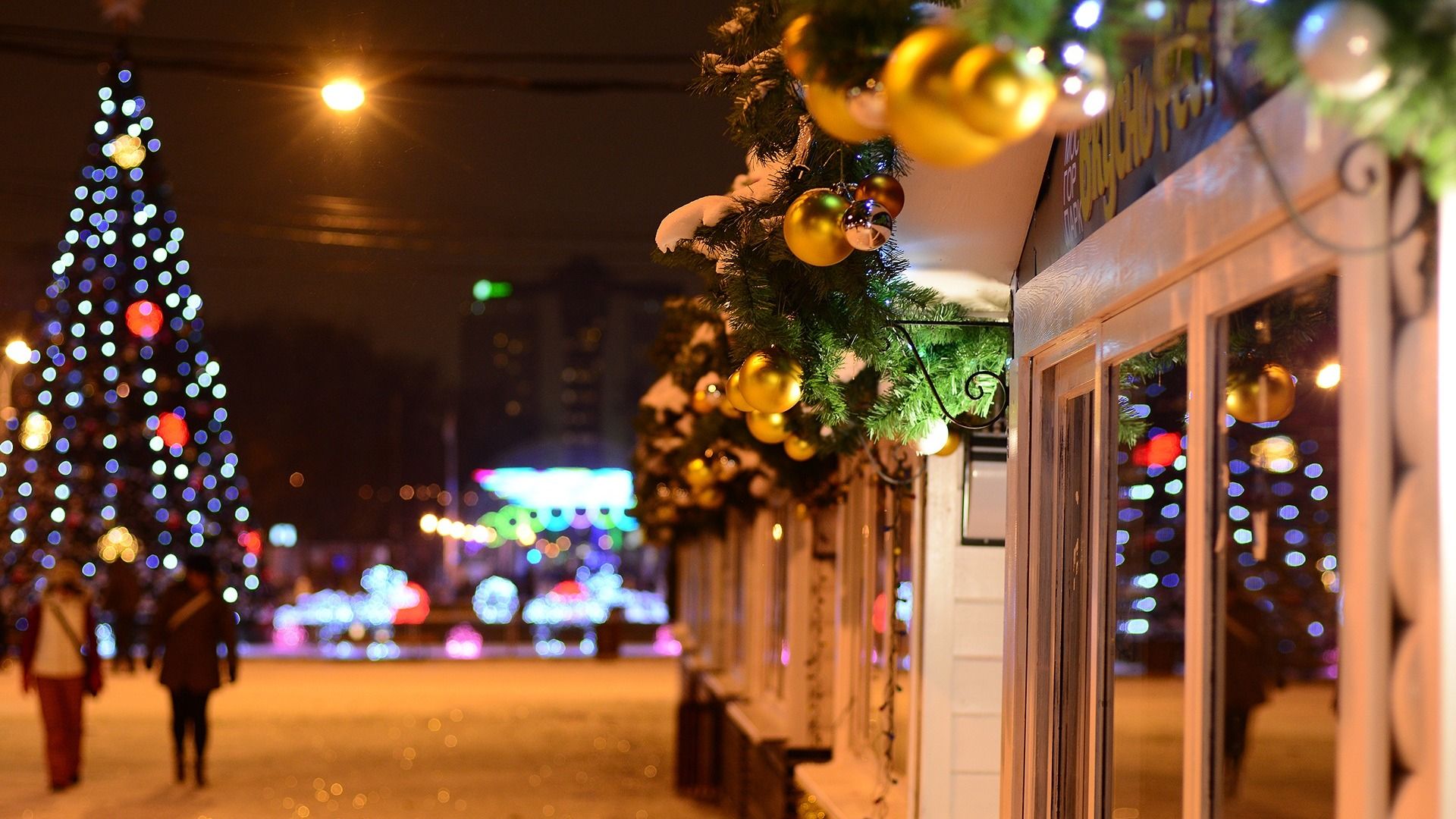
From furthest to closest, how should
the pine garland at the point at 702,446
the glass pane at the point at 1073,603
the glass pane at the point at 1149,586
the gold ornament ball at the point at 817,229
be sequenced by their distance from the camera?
the pine garland at the point at 702,446
the glass pane at the point at 1073,603
the gold ornament ball at the point at 817,229
the glass pane at the point at 1149,586

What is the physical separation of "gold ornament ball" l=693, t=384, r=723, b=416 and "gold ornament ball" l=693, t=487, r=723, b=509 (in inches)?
45.5

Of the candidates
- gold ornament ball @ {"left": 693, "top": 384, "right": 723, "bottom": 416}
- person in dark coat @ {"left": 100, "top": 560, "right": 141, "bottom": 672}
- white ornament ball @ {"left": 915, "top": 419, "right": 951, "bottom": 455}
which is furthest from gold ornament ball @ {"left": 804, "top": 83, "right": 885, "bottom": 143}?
person in dark coat @ {"left": 100, "top": 560, "right": 141, "bottom": 672}

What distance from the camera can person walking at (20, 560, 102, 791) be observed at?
10.6 metres

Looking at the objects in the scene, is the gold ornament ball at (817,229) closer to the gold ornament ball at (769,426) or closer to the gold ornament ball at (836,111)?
the gold ornament ball at (836,111)

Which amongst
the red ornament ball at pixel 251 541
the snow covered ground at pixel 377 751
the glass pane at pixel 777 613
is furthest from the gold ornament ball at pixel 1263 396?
the red ornament ball at pixel 251 541

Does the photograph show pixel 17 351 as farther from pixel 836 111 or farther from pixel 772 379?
pixel 836 111

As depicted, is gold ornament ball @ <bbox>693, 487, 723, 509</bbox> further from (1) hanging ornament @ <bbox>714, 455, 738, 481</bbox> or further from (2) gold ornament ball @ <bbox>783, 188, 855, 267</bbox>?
(2) gold ornament ball @ <bbox>783, 188, 855, 267</bbox>

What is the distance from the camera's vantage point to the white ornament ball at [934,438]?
5004mm

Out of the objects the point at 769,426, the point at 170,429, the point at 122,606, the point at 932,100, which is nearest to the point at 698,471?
the point at 769,426

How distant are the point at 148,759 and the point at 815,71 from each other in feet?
37.8

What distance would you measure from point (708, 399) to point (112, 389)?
67.2ft

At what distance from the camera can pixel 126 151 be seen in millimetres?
24219

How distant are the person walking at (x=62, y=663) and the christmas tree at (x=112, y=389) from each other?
1407 cm

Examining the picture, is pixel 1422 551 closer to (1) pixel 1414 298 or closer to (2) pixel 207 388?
(1) pixel 1414 298
